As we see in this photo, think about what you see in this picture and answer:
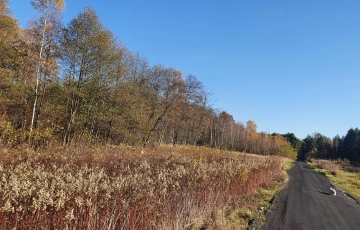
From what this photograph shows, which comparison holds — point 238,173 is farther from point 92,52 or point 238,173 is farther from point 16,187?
point 92,52

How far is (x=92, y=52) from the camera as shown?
50.3 feet

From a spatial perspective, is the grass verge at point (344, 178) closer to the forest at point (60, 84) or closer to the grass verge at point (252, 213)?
the grass verge at point (252, 213)

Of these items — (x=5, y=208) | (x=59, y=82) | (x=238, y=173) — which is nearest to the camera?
(x=5, y=208)

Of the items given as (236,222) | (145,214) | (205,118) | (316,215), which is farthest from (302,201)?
(205,118)

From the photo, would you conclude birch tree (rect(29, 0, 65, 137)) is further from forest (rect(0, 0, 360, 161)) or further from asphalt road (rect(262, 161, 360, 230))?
asphalt road (rect(262, 161, 360, 230))

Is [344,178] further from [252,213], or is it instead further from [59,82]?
[59,82]

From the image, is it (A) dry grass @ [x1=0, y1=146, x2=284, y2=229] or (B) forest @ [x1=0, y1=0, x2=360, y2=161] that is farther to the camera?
(B) forest @ [x1=0, y1=0, x2=360, y2=161]

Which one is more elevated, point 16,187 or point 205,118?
point 205,118

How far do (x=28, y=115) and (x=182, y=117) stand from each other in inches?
795

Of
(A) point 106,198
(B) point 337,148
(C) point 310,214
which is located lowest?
(C) point 310,214

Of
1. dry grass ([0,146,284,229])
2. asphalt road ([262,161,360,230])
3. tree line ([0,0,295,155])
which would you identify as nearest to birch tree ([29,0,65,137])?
Answer: tree line ([0,0,295,155])

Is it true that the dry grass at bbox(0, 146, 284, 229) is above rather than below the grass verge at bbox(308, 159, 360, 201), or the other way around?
above

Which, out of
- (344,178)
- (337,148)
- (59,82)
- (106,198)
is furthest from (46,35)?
(337,148)

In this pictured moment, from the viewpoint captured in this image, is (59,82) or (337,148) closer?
(59,82)
